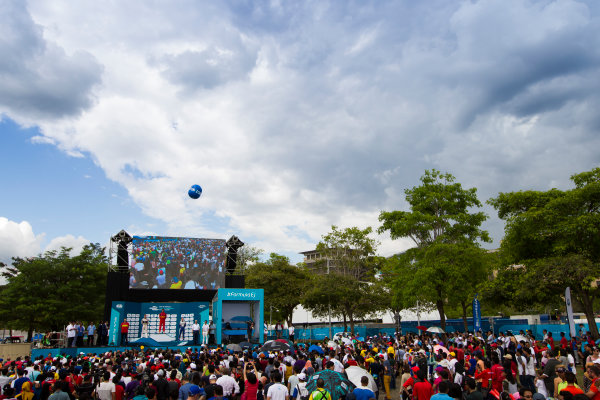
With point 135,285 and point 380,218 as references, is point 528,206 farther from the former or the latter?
point 135,285

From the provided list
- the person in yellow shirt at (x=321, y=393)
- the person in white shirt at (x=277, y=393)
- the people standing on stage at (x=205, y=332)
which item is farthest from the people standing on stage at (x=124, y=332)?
the person in yellow shirt at (x=321, y=393)

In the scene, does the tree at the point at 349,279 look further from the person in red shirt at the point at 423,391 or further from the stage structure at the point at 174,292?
the person in red shirt at the point at 423,391

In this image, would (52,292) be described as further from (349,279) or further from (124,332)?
(349,279)

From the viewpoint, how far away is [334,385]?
8.72 m

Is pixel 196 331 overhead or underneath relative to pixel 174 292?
underneath

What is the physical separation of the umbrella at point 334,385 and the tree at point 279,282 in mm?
37608

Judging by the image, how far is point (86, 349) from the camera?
24.5 meters

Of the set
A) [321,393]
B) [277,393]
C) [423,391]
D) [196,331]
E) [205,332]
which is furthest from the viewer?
[196,331]

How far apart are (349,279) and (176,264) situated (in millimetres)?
16417

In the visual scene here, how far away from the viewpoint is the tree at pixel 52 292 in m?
36.8

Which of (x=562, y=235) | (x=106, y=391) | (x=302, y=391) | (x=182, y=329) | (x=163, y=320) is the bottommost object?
(x=302, y=391)

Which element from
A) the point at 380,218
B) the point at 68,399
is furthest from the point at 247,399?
the point at 380,218

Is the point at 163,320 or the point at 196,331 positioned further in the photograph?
the point at 163,320

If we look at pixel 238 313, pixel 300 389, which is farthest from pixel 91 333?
pixel 300 389
